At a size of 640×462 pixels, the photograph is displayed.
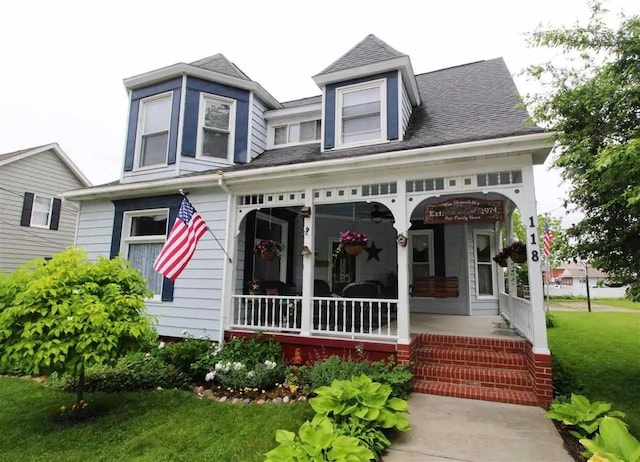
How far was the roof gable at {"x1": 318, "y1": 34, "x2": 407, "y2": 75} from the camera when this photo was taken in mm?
6855

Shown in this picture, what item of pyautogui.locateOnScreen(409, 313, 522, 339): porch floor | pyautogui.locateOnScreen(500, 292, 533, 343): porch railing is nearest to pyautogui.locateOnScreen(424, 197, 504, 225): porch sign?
pyautogui.locateOnScreen(500, 292, 533, 343): porch railing

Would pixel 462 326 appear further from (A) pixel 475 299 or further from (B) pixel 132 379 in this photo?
(B) pixel 132 379

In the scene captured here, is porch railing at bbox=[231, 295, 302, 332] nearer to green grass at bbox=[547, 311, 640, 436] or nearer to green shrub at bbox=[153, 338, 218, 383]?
green shrub at bbox=[153, 338, 218, 383]

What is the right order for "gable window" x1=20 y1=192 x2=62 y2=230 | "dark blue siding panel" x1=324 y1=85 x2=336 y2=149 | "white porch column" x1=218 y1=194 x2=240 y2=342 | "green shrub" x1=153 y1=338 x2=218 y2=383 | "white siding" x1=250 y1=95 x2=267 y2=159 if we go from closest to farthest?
"green shrub" x1=153 y1=338 x2=218 y2=383, "white porch column" x1=218 y1=194 x2=240 y2=342, "dark blue siding panel" x1=324 y1=85 x2=336 y2=149, "white siding" x1=250 y1=95 x2=267 y2=159, "gable window" x1=20 y1=192 x2=62 y2=230

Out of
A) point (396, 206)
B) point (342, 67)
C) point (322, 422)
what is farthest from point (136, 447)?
point (342, 67)

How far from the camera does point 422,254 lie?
914 centimetres

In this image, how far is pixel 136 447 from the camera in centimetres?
346

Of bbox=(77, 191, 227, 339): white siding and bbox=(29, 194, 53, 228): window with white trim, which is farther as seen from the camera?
bbox=(29, 194, 53, 228): window with white trim

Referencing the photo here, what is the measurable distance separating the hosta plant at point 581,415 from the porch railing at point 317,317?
88.6 inches

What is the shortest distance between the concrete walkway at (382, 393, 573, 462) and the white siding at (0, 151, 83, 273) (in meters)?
13.2

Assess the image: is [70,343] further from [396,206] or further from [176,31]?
[176,31]

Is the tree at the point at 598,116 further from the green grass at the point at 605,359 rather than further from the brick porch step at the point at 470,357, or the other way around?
the brick porch step at the point at 470,357

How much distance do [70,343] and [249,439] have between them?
87.2 inches

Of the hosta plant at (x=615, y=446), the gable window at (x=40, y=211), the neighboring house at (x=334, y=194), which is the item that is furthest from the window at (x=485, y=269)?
the gable window at (x=40, y=211)
